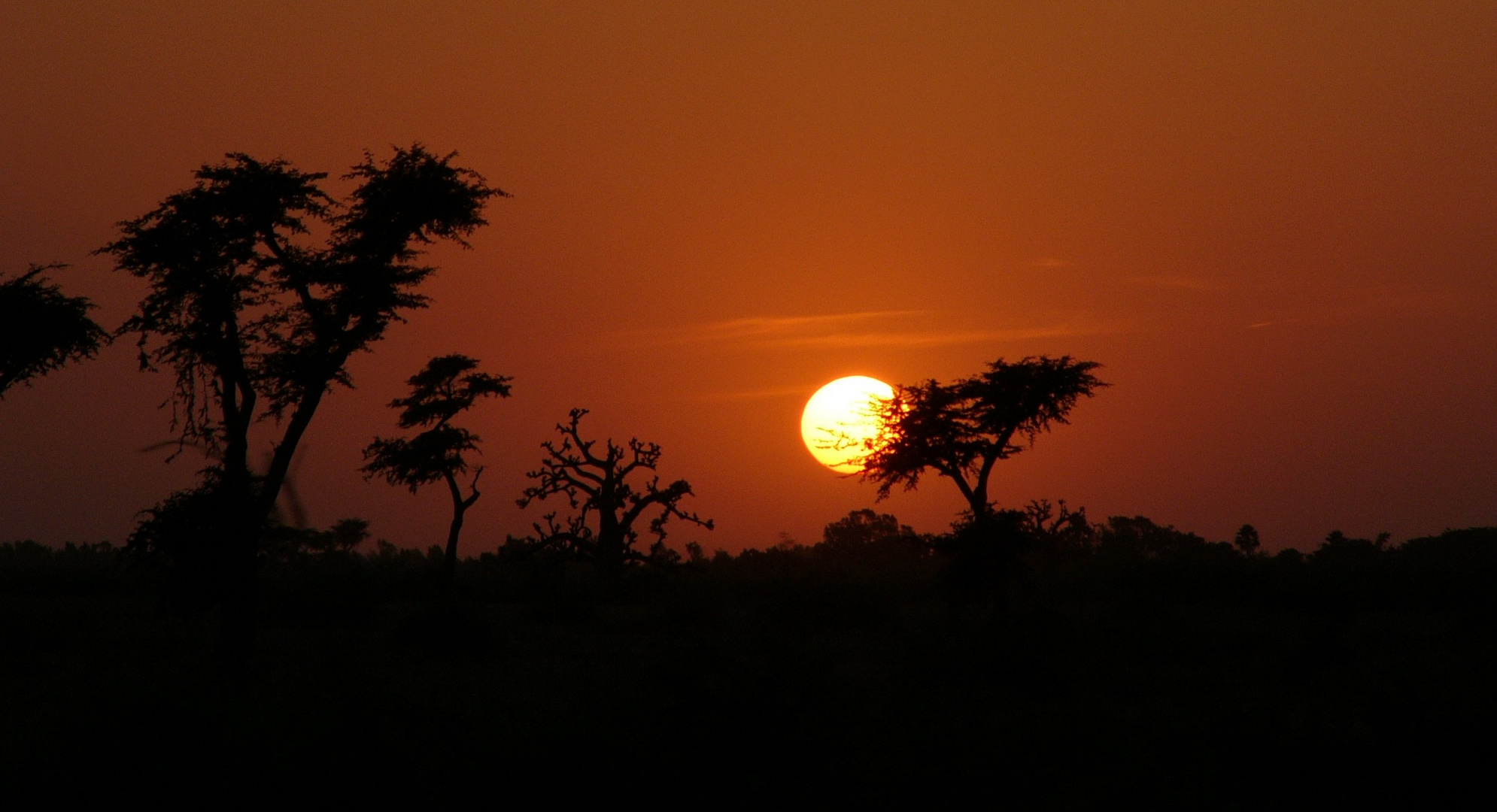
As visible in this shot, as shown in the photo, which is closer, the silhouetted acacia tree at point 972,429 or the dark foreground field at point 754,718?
the dark foreground field at point 754,718

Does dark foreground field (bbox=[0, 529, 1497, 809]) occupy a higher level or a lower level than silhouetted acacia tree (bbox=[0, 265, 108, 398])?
lower

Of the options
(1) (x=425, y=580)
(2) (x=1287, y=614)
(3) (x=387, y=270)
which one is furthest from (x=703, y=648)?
(1) (x=425, y=580)

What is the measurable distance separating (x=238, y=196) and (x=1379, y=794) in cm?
1929

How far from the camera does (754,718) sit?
12.8 meters

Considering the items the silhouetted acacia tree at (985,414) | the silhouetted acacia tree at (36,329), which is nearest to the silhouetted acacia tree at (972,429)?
the silhouetted acacia tree at (985,414)

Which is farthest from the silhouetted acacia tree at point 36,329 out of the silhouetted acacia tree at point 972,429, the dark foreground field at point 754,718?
the silhouetted acacia tree at point 972,429

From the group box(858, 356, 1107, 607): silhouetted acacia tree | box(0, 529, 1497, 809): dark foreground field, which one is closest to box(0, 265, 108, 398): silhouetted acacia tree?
box(0, 529, 1497, 809): dark foreground field

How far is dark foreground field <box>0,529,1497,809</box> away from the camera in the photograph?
38.4ft

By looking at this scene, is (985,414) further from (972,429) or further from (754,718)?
(754,718)

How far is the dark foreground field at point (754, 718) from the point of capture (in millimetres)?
11711

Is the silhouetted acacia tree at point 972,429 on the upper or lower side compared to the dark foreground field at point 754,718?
upper

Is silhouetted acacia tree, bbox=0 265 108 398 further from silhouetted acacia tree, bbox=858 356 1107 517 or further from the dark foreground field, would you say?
silhouetted acacia tree, bbox=858 356 1107 517

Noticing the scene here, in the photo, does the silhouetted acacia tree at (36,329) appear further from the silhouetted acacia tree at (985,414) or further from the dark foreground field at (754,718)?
the silhouetted acacia tree at (985,414)

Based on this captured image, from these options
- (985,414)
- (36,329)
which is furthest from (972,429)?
(36,329)
